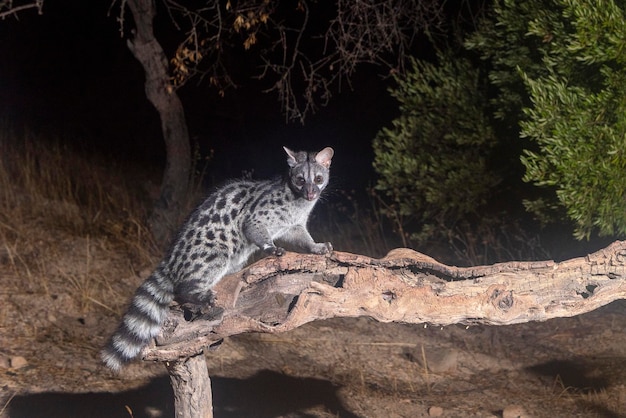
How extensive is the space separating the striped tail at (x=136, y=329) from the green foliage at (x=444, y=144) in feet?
13.7

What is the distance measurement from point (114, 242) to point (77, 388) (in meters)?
2.83

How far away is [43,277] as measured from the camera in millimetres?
7441

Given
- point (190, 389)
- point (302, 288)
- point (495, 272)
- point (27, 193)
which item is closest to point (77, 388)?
point (190, 389)

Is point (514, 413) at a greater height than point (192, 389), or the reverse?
point (192, 389)

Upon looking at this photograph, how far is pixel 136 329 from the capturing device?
4449 millimetres

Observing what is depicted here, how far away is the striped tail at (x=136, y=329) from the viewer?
4410 millimetres

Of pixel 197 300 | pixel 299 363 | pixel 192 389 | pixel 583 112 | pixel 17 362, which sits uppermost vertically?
pixel 583 112

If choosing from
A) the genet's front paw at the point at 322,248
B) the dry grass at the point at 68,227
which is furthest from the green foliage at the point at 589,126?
the dry grass at the point at 68,227

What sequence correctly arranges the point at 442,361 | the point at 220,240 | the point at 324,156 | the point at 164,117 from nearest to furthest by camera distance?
the point at 220,240, the point at 324,156, the point at 442,361, the point at 164,117

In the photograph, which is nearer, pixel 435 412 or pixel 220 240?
pixel 220 240

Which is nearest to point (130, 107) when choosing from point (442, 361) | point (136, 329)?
point (442, 361)

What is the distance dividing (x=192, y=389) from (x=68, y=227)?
444 centimetres

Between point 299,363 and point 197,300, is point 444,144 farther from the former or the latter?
point 197,300

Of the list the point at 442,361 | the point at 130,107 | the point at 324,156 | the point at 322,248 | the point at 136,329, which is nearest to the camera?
the point at 136,329
